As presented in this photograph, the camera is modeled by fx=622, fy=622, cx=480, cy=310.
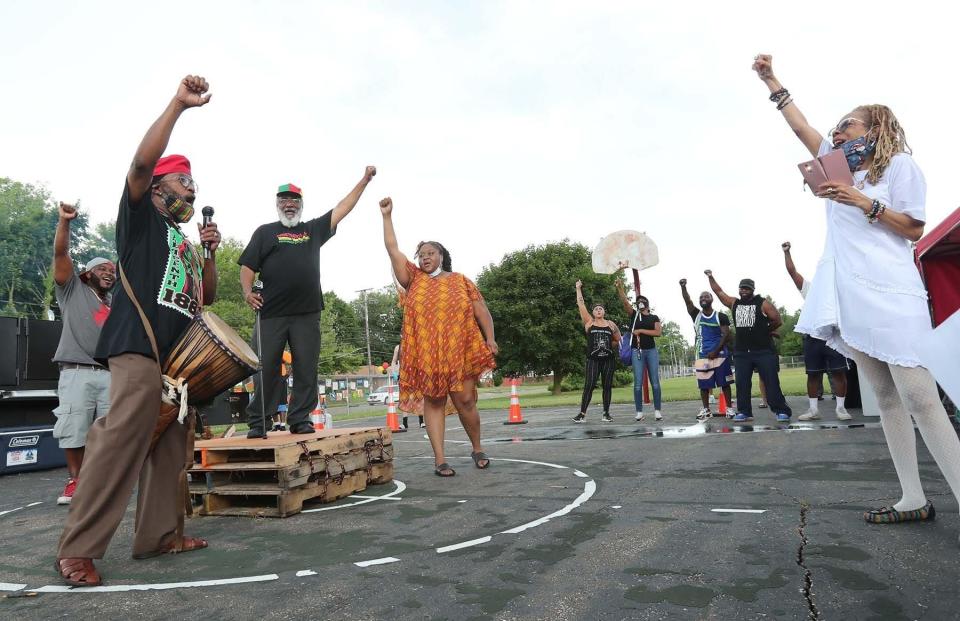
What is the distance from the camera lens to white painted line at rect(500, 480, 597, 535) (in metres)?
3.50

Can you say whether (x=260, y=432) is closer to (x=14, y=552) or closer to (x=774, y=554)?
(x=14, y=552)

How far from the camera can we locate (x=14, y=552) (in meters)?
3.72

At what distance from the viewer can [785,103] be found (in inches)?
150

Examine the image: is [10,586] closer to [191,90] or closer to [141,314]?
[141,314]

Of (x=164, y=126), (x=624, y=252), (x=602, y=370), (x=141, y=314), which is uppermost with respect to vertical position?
(x=624, y=252)

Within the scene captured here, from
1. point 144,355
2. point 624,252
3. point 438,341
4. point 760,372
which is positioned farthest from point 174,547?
point 624,252

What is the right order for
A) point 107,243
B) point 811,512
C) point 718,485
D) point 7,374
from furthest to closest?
point 107,243
point 7,374
point 718,485
point 811,512

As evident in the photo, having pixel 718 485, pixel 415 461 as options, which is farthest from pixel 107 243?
pixel 718 485

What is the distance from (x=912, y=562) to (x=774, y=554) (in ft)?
1.71

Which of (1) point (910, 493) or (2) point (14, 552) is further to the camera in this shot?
(2) point (14, 552)

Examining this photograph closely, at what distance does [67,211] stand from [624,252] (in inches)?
478

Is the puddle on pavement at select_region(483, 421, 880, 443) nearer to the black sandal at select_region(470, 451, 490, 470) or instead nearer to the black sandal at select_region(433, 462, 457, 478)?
the black sandal at select_region(470, 451, 490, 470)

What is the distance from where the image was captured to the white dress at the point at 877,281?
3.09 metres

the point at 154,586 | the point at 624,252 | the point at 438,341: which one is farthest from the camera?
the point at 624,252
